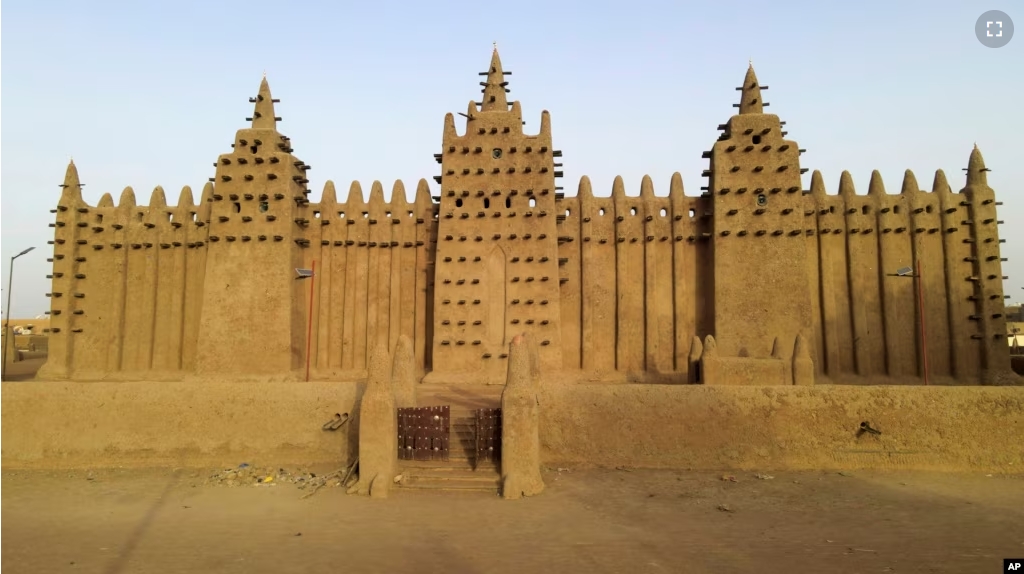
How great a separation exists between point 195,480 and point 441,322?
810cm

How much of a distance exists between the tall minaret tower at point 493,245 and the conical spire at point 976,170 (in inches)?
451

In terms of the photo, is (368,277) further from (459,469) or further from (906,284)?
(906,284)

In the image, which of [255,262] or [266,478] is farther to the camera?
[255,262]

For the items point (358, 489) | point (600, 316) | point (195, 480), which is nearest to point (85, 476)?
point (195, 480)

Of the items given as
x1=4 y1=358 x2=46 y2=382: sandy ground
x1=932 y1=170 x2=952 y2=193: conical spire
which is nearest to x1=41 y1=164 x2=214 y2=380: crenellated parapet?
x1=4 y1=358 x2=46 y2=382: sandy ground

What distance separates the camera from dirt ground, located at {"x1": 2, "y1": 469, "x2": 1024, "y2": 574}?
24.0 feet

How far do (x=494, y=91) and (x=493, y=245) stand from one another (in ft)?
15.8

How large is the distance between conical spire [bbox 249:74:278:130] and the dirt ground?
11.6m

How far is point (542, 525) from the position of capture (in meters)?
8.45

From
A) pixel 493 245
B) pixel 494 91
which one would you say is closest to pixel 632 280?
pixel 493 245

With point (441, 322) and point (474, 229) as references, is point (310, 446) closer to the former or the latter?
point (441, 322)

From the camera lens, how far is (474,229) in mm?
18406

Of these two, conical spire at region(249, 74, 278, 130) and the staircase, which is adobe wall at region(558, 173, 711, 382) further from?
conical spire at region(249, 74, 278, 130)

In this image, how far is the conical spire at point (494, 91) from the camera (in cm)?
1970
